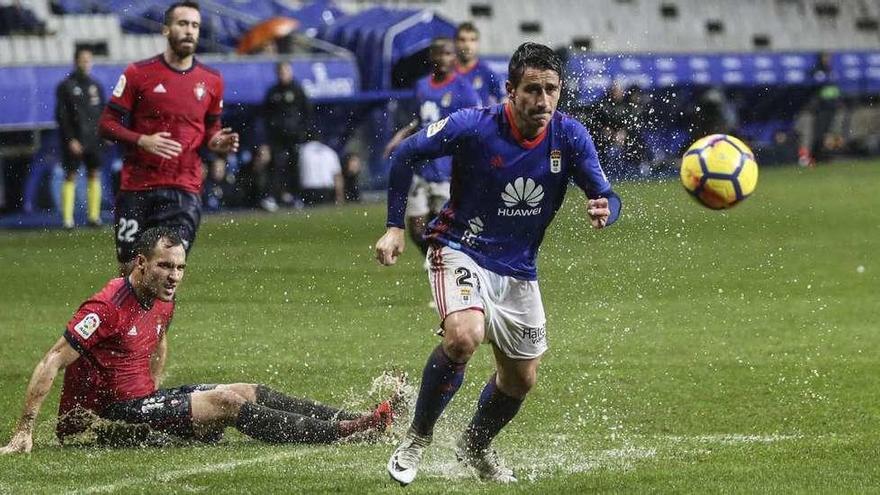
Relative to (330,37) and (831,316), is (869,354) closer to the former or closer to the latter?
(831,316)

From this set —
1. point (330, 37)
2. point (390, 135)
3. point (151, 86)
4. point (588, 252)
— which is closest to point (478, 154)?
point (151, 86)

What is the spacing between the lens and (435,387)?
6777mm

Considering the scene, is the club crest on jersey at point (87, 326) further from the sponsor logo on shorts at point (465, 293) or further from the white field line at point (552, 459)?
the sponsor logo on shorts at point (465, 293)

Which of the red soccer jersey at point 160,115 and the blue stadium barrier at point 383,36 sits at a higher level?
the blue stadium barrier at point 383,36

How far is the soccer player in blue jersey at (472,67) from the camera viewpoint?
567 inches

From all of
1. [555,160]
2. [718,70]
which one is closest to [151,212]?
[555,160]

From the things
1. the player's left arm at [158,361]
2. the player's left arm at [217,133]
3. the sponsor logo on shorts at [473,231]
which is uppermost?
the player's left arm at [217,133]

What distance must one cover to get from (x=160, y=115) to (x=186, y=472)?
3567 millimetres

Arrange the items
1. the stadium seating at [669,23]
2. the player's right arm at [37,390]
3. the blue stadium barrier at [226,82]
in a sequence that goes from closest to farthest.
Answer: the player's right arm at [37,390]
the blue stadium barrier at [226,82]
the stadium seating at [669,23]

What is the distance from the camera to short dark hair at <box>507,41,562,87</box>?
6734 millimetres

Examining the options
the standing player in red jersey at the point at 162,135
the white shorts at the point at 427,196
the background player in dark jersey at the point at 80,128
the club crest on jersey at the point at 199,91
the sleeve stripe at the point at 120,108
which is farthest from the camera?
the background player in dark jersey at the point at 80,128

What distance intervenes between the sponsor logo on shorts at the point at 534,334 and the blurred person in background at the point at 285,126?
644 inches

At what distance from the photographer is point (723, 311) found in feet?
42.8

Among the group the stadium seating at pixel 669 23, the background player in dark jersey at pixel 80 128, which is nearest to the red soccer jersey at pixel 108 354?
the background player in dark jersey at pixel 80 128
